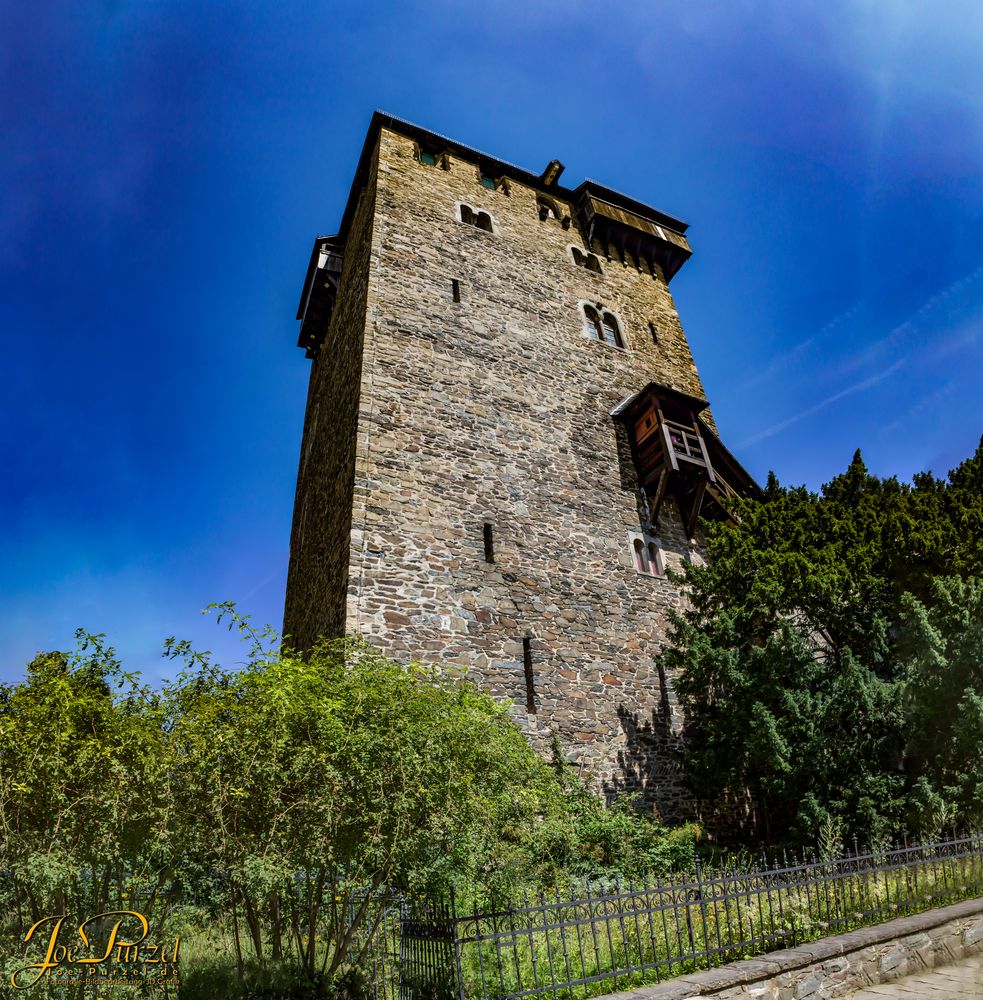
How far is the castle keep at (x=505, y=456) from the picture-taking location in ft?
35.0

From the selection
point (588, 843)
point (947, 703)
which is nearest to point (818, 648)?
point (947, 703)

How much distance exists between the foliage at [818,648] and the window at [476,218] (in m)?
9.91

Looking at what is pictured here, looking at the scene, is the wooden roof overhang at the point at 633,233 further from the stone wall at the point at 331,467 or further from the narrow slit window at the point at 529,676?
the narrow slit window at the point at 529,676

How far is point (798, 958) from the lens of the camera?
5.09 metres

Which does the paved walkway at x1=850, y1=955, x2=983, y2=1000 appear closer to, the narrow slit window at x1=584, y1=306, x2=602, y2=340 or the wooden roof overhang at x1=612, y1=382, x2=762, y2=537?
the wooden roof overhang at x1=612, y1=382, x2=762, y2=537

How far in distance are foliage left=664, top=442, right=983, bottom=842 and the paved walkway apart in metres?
3.02

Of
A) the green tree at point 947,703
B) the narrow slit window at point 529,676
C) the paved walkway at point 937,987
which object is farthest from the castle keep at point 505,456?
the paved walkway at point 937,987

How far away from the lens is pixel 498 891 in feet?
19.9

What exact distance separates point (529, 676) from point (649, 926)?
567 centimetres

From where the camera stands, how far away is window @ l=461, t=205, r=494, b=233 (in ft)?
54.6

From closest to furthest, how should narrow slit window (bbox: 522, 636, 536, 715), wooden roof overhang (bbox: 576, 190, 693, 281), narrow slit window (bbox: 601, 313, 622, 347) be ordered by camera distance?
1. narrow slit window (bbox: 522, 636, 536, 715)
2. narrow slit window (bbox: 601, 313, 622, 347)
3. wooden roof overhang (bbox: 576, 190, 693, 281)

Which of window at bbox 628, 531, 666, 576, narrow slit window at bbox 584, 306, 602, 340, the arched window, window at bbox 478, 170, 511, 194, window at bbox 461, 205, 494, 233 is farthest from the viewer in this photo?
window at bbox 478, 170, 511, 194

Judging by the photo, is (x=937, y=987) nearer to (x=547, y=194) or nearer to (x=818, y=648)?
(x=818, y=648)

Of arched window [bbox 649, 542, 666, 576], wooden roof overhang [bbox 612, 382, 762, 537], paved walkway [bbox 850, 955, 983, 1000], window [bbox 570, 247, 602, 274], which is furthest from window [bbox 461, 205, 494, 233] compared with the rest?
paved walkway [bbox 850, 955, 983, 1000]
